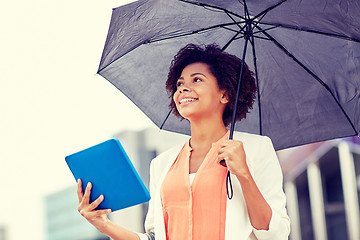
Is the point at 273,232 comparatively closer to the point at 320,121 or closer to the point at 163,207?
the point at 163,207

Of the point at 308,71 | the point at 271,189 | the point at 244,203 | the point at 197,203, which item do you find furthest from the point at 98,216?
the point at 308,71

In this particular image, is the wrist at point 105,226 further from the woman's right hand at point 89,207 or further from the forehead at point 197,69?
the forehead at point 197,69

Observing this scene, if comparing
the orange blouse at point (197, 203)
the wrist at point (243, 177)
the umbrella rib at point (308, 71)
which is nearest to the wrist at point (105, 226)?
the orange blouse at point (197, 203)

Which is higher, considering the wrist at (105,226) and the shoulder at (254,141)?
the shoulder at (254,141)

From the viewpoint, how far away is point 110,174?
2326 millimetres

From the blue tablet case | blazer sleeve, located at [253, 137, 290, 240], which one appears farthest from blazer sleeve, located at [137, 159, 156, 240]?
blazer sleeve, located at [253, 137, 290, 240]

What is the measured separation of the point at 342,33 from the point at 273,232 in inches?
43.4

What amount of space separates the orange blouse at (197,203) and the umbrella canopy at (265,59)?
681 millimetres

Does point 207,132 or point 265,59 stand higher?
point 265,59

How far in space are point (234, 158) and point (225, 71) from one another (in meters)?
0.61

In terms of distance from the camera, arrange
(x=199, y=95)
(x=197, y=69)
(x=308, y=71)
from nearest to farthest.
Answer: (x=199, y=95) < (x=197, y=69) < (x=308, y=71)

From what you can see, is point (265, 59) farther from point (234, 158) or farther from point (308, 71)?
point (234, 158)

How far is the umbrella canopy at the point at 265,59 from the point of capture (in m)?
2.84

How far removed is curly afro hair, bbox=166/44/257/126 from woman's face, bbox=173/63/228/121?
36mm
